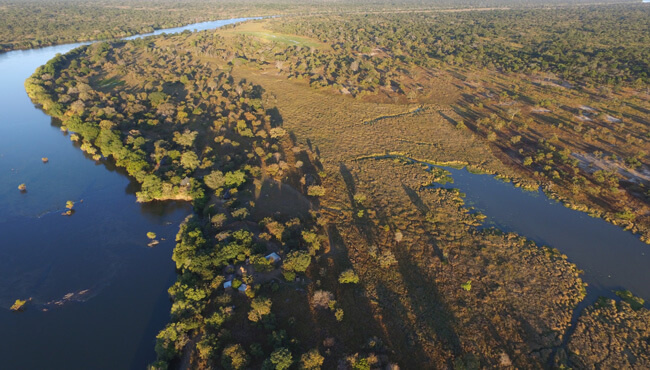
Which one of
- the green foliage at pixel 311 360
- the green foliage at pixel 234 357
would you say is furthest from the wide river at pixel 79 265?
the green foliage at pixel 311 360

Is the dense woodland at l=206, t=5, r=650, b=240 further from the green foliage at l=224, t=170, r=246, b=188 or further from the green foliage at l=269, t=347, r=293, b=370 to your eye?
the green foliage at l=269, t=347, r=293, b=370

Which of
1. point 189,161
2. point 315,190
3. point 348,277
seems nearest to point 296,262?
point 348,277

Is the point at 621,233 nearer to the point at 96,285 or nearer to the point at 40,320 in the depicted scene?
the point at 96,285

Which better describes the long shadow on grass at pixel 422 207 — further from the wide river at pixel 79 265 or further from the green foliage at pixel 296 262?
the wide river at pixel 79 265

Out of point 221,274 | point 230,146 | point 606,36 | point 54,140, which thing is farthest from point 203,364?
point 606,36

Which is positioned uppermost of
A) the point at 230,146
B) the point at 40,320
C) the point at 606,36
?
the point at 606,36

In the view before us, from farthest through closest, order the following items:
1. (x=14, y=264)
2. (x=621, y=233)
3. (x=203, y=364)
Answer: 1. (x=621, y=233)
2. (x=14, y=264)
3. (x=203, y=364)

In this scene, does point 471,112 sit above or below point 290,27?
below

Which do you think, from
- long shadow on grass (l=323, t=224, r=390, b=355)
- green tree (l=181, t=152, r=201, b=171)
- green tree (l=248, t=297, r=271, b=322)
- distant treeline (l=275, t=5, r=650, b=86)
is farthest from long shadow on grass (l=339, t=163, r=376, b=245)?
distant treeline (l=275, t=5, r=650, b=86)
